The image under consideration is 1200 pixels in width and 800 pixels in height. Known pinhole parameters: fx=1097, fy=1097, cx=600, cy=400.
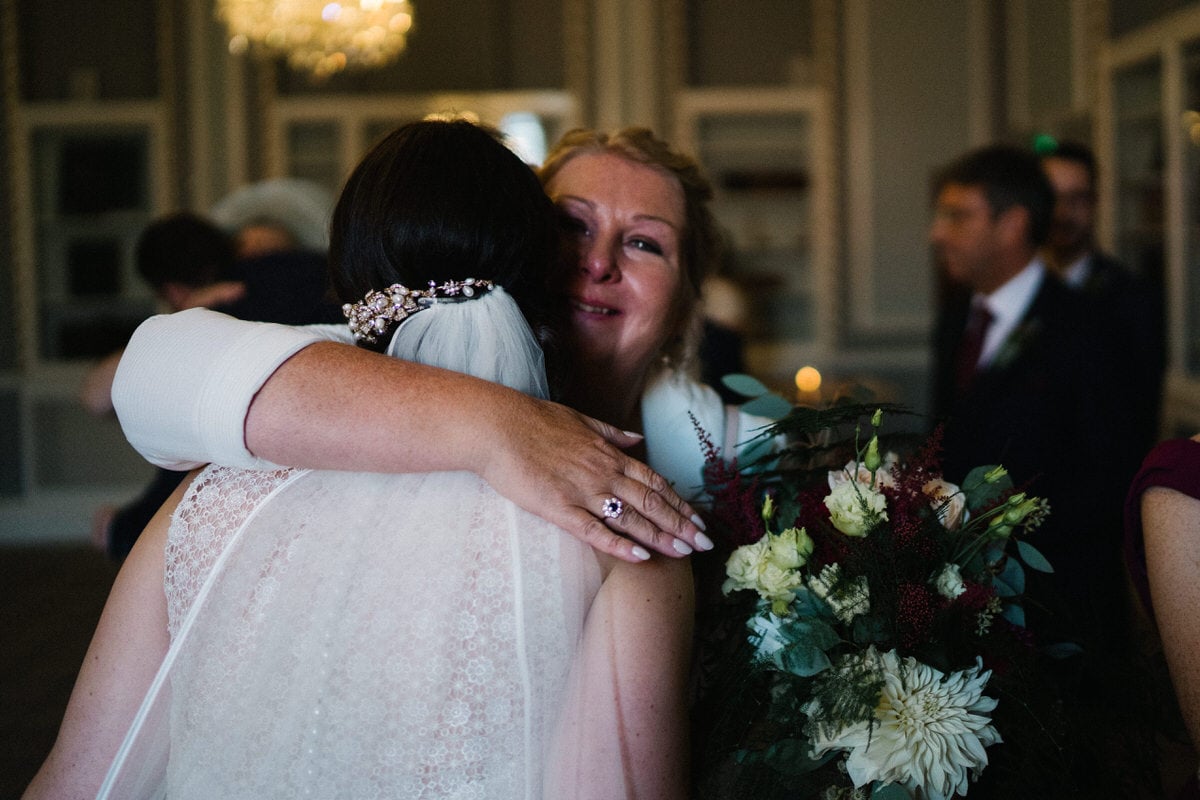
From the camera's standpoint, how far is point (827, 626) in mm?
1273

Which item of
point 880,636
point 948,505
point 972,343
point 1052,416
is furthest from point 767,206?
point 880,636

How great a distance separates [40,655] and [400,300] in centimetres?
114

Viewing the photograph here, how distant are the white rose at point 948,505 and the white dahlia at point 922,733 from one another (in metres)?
0.18

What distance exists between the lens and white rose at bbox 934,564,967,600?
1295mm

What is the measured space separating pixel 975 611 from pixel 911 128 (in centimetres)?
673

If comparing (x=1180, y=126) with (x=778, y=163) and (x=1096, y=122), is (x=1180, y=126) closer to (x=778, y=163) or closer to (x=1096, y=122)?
(x=1096, y=122)

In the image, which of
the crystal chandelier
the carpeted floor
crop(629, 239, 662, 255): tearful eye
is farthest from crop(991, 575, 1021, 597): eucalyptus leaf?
the crystal chandelier

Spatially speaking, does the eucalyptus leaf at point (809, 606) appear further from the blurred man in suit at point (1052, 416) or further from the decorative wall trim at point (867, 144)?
the decorative wall trim at point (867, 144)

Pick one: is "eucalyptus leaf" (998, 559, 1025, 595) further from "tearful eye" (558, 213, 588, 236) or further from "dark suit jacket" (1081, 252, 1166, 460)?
"dark suit jacket" (1081, 252, 1166, 460)

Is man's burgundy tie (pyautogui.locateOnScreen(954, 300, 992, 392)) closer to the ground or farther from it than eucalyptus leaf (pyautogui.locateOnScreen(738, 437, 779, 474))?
farther from it

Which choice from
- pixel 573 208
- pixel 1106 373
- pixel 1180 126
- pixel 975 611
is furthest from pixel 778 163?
pixel 975 611

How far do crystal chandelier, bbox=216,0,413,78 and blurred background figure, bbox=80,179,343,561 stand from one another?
730 millimetres

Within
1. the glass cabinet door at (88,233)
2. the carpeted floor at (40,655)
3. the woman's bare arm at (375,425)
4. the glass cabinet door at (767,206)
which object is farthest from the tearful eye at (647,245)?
the glass cabinet door at (88,233)

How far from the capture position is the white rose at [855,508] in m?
1.29
